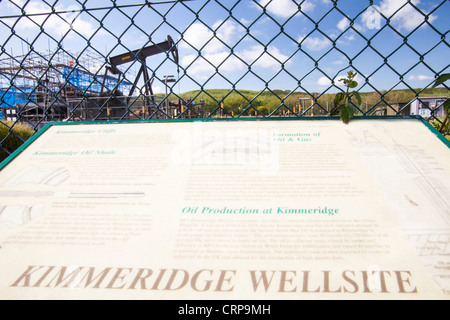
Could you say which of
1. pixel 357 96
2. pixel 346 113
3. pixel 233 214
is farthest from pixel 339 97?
pixel 233 214

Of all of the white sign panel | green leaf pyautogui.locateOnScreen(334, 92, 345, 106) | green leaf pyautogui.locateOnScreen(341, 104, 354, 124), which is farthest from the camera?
green leaf pyautogui.locateOnScreen(334, 92, 345, 106)

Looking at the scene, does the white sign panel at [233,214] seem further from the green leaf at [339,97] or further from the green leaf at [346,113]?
the green leaf at [339,97]

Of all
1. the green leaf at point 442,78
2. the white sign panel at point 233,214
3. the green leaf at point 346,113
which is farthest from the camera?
the green leaf at point 442,78

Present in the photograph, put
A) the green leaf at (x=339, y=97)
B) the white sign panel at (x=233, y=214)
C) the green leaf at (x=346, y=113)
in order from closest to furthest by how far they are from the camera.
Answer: the white sign panel at (x=233, y=214), the green leaf at (x=346, y=113), the green leaf at (x=339, y=97)

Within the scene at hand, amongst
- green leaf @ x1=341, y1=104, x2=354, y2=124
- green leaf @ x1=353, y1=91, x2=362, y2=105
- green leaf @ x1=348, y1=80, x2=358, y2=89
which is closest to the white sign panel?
green leaf @ x1=341, y1=104, x2=354, y2=124

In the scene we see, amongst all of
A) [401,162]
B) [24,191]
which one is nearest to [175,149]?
[24,191]

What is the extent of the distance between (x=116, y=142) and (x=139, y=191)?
1.30 feet

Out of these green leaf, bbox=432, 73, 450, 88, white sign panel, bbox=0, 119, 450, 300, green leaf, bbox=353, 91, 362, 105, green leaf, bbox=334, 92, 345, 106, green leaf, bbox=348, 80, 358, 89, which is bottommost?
white sign panel, bbox=0, 119, 450, 300

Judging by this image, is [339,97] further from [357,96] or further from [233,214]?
[233,214]

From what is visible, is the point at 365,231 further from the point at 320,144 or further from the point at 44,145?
the point at 44,145

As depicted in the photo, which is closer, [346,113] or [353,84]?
[346,113]

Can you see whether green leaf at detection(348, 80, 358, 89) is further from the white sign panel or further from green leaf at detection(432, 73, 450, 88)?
green leaf at detection(432, 73, 450, 88)

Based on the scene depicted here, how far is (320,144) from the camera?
3.90 ft

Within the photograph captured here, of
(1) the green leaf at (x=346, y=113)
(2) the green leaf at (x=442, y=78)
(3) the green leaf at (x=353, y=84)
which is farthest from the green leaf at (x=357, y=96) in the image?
(2) the green leaf at (x=442, y=78)
